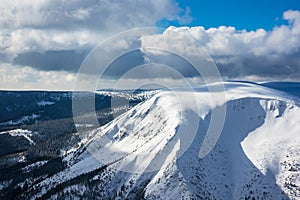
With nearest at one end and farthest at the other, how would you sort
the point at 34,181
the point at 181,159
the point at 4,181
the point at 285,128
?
the point at 181,159 → the point at 285,128 → the point at 34,181 → the point at 4,181

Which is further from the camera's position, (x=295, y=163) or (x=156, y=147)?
(x=156, y=147)

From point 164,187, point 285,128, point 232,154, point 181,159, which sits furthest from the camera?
point 285,128

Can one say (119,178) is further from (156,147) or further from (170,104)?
(170,104)

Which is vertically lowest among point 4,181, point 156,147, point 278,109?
point 4,181

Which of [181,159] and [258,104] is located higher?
[258,104]

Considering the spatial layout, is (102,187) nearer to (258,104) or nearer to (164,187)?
(164,187)

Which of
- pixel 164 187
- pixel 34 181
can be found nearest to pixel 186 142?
pixel 164 187
